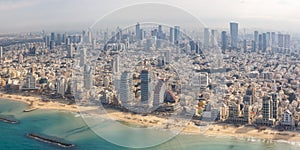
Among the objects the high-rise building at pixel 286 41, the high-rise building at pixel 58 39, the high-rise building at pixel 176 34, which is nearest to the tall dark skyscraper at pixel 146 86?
the high-rise building at pixel 176 34

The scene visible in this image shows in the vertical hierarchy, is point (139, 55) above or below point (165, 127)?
above

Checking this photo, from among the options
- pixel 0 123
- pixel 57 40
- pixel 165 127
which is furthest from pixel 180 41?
pixel 57 40

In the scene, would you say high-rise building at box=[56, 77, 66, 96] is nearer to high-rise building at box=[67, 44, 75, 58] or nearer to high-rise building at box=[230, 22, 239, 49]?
high-rise building at box=[67, 44, 75, 58]

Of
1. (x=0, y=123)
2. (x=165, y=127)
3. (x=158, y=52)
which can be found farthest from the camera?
(x=158, y=52)

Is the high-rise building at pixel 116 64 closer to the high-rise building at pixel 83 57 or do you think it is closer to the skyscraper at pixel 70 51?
the high-rise building at pixel 83 57

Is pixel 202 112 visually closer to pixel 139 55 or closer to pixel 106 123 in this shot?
pixel 106 123

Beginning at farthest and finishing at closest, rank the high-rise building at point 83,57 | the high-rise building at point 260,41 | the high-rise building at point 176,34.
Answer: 1. the high-rise building at point 260,41
2. the high-rise building at point 83,57
3. the high-rise building at point 176,34
